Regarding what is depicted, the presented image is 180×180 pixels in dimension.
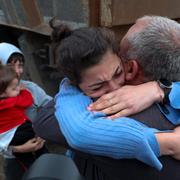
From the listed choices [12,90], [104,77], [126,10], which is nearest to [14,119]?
[12,90]

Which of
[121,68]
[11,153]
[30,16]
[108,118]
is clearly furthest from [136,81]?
[30,16]

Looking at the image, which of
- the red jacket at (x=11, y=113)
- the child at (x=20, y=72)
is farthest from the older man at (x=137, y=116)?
the child at (x=20, y=72)

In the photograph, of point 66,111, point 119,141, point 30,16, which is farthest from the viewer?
point 30,16

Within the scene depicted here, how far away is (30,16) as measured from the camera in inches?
169

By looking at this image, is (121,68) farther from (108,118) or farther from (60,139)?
(60,139)

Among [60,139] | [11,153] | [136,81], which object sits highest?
[136,81]

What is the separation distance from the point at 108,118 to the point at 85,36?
0.35 metres

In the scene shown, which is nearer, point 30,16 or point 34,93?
point 34,93

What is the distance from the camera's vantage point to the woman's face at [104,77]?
5.59 ft

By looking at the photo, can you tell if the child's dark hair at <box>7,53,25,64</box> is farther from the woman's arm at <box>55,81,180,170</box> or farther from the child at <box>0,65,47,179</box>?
the woman's arm at <box>55,81,180,170</box>

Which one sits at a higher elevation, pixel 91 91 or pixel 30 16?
pixel 91 91

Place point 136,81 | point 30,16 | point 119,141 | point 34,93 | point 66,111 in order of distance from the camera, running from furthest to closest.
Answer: point 30,16 → point 34,93 → point 136,81 → point 66,111 → point 119,141

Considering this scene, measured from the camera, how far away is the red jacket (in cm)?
308

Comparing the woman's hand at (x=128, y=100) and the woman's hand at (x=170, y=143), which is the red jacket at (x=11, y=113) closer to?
the woman's hand at (x=128, y=100)
